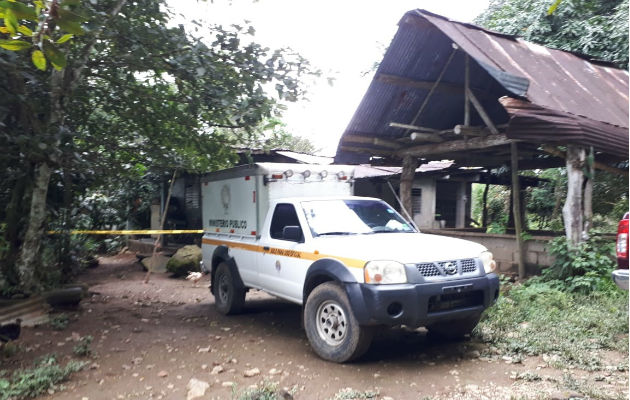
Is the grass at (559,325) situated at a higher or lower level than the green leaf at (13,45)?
lower

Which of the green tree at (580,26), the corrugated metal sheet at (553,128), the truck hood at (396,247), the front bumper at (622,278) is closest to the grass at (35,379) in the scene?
the truck hood at (396,247)

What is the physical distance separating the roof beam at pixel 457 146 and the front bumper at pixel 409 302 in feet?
14.7

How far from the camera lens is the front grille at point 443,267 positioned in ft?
16.0

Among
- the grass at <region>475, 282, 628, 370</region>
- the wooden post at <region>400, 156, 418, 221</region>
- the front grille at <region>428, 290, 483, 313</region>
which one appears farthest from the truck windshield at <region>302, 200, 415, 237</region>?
the wooden post at <region>400, 156, 418, 221</region>

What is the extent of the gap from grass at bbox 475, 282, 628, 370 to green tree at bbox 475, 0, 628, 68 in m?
8.00

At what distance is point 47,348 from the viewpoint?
590 centimetres

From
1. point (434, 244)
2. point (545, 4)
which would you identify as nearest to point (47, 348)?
point (434, 244)

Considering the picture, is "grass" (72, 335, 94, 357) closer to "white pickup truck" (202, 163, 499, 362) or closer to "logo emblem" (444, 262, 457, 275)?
"white pickup truck" (202, 163, 499, 362)

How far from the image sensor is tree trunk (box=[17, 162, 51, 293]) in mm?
7172

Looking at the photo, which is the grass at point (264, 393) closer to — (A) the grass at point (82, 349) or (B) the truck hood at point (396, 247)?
(B) the truck hood at point (396, 247)

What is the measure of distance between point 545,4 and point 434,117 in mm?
5353

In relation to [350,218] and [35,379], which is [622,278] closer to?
[350,218]

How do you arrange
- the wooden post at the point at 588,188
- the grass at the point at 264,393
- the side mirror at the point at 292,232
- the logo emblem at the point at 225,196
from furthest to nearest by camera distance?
the logo emblem at the point at 225,196 → the wooden post at the point at 588,188 → the side mirror at the point at 292,232 → the grass at the point at 264,393

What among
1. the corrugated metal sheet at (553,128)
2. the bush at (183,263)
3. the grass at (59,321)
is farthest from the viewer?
the bush at (183,263)
